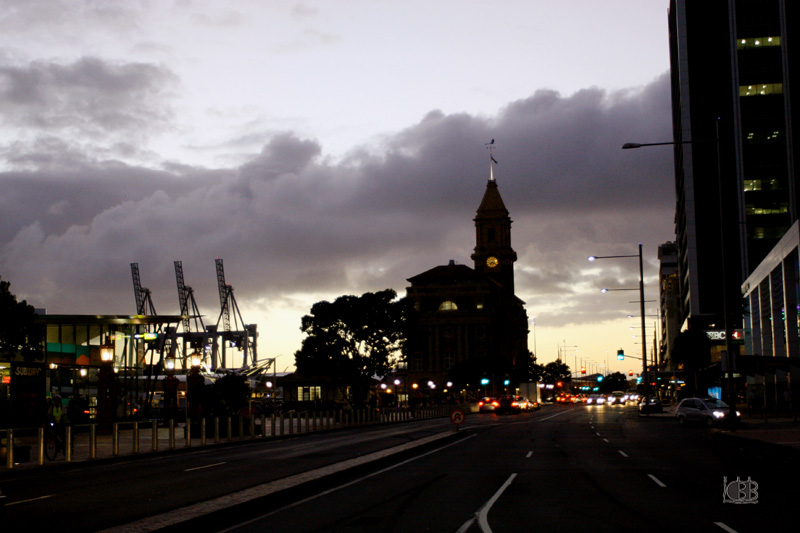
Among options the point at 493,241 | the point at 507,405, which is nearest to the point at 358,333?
the point at 507,405

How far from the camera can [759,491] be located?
15578 millimetres

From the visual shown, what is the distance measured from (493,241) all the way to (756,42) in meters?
66.9

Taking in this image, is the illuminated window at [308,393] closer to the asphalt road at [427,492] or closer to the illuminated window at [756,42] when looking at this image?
the illuminated window at [756,42]

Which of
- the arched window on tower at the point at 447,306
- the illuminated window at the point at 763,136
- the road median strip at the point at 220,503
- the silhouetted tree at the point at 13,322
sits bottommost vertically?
the road median strip at the point at 220,503

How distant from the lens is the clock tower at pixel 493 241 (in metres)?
172

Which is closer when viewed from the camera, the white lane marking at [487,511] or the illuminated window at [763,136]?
the white lane marking at [487,511]

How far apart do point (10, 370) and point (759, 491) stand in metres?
36.9

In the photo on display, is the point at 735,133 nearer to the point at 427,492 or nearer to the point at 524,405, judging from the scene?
the point at 524,405

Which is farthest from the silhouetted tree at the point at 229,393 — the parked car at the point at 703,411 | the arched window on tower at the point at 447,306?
the arched window on tower at the point at 447,306

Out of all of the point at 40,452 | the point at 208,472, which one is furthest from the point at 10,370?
the point at 208,472

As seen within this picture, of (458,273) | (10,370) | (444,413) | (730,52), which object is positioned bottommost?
(444,413)

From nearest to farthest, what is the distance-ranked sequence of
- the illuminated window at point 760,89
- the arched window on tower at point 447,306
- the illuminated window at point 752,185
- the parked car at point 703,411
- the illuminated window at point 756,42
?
1. the parked car at point 703,411
2. the illuminated window at point 752,185
3. the illuminated window at point 760,89
4. the illuminated window at point 756,42
5. the arched window on tower at point 447,306

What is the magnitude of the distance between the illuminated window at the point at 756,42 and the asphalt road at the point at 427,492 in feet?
342

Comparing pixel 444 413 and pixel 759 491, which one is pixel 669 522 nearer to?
pixel 759 491
